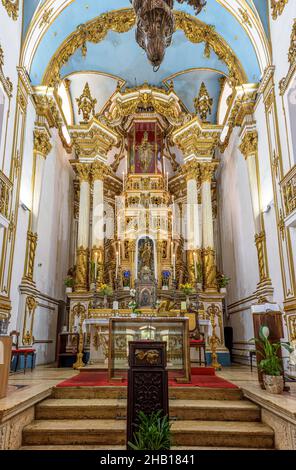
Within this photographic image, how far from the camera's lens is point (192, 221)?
474 inches

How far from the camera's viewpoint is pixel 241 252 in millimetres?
10500

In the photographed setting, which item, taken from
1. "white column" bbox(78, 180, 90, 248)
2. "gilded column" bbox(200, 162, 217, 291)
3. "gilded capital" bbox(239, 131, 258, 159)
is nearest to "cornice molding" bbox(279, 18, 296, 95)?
"gilded capital" bbox(239, 131, 258, 159)

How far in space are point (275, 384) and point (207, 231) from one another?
24.9 feet

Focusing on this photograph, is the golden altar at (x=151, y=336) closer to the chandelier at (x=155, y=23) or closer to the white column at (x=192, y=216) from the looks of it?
the chandelier at (x=155, y=23)

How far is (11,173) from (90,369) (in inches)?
166

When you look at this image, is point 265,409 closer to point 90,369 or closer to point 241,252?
point 90,369

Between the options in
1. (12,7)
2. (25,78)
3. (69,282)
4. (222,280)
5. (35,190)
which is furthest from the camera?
(69,282)

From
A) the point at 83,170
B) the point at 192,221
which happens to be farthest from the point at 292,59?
Answer: the point at 83,170

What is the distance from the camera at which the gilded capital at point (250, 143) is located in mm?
9109

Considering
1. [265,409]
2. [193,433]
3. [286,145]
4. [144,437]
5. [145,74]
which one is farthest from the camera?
[145,74]

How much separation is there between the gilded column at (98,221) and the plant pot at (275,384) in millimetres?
7115

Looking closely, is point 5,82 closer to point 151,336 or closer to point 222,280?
point 151,336

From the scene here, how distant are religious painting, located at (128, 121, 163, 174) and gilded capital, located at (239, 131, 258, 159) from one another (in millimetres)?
4362

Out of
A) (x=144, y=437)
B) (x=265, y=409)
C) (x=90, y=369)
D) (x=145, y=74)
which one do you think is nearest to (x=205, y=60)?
(x=145, y=74)
